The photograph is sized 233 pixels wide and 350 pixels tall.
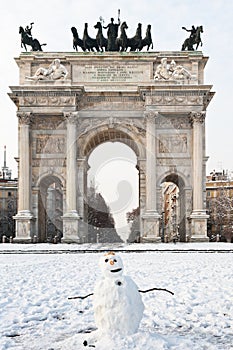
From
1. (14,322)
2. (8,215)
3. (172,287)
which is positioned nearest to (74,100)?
(172,287)

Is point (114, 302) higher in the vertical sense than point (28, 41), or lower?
lower

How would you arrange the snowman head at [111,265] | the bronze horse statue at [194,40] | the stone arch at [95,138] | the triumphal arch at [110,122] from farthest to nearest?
the bronze horse statue at [194,40] < the stone arch at [95,138] < the triumphal arch at [110,122] < the snowman head at [111,265]

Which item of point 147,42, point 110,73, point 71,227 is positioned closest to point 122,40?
point 147,42

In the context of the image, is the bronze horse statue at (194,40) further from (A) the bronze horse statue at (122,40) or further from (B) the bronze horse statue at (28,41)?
(B) the bronze horse statue at (28,41)

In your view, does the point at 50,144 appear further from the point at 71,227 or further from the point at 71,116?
the point at 71,227

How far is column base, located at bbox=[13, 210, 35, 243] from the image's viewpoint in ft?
121

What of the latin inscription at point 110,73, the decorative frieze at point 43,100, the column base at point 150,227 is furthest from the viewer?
the latin inscription at point 110,73

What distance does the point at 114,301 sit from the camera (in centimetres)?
684

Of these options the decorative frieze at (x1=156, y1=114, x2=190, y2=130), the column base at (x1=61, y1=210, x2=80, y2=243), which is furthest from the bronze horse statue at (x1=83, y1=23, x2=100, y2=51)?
the column base at (x1=61, y1=210, x2=80, y2=243)

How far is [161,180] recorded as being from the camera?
3875 centimetres

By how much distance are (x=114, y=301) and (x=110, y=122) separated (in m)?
32.1

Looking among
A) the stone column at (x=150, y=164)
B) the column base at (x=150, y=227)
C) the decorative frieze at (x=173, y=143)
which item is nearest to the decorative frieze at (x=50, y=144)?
the stone column at (x=150, y=164)

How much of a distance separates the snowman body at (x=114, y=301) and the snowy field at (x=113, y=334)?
0.56 feet

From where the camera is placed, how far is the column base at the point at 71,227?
36906 mm
